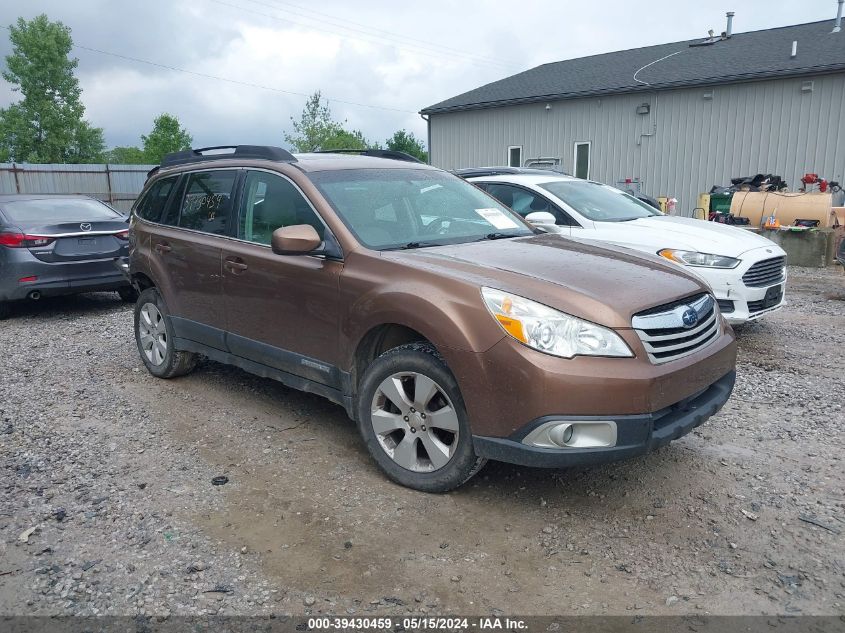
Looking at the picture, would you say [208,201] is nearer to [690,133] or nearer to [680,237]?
[680,237]

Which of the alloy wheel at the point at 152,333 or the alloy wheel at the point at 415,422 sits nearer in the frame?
the alloy wheel at the point at 415,422

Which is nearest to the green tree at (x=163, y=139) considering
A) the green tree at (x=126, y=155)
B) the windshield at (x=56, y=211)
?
the green tree at (x=126, y=155)

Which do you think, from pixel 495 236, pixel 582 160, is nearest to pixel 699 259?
pixel 495 236

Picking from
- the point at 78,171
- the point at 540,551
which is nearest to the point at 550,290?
the point at 540,551

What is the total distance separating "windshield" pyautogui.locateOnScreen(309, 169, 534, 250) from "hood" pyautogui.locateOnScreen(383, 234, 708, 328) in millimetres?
215

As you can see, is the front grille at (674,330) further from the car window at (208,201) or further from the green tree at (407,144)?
the green tree at (407,144)

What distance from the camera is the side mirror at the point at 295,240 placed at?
149 inches

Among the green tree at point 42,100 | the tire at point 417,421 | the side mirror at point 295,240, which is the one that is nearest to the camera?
the tire at point 417,421

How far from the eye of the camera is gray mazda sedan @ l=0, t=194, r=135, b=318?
7848mm

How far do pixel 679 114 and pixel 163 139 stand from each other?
5780 centimetres

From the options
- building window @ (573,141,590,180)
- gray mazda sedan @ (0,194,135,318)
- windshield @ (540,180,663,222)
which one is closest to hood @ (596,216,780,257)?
windshield @ (540,180,663,222)

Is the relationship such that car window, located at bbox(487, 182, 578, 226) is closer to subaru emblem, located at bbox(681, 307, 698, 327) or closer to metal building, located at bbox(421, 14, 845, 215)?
subaru emblem, located at bbox(681, 307, 698, 327)

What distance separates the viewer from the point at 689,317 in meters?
3.45

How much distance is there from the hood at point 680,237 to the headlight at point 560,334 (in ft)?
12.2
